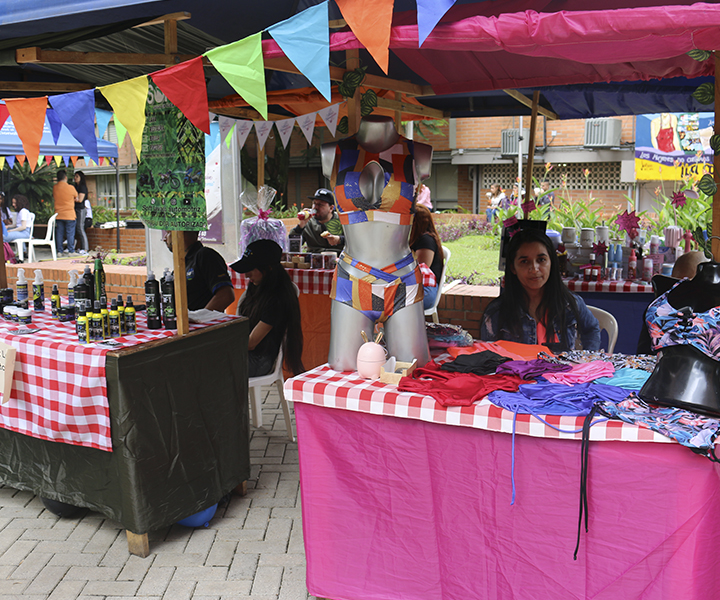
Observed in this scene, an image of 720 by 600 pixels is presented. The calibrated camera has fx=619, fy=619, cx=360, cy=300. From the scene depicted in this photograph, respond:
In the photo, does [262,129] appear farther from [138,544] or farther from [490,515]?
[490,515]

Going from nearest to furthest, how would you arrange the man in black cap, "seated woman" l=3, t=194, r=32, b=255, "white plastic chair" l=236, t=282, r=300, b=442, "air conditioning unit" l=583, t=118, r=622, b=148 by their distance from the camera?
"white plastic chair" l=236, t=282, r=300, b=442, the man in black cap, "seated woman" l=3, t=194, r=32, b=255, "air conditioning unit" l=583, t=118, r=622, b=148

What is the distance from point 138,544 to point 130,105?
1.84m

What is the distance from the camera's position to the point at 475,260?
393 inches

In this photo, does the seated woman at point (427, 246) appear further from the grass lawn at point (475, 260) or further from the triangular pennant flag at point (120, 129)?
the grass lawn at point (475, 260)

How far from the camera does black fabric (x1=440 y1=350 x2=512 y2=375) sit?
230 cm

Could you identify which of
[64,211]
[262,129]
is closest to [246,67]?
[262,129]

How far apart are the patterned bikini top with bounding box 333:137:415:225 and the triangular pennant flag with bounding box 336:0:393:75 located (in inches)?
21.0

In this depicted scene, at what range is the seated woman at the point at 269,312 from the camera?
366 cm

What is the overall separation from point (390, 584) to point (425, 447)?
1.77ft

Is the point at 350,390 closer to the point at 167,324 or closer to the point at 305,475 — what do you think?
the point at 305,475

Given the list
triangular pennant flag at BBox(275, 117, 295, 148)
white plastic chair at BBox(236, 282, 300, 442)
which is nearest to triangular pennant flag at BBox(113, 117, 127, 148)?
white plastic chair at BBox(236, 282, 300, 442)

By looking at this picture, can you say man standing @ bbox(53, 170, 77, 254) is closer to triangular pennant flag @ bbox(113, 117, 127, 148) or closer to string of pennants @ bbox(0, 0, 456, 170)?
triangular pennant flag @ bbox(113, 117, 127, 148)

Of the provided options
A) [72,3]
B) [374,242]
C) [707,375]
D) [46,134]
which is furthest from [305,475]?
[46,134]

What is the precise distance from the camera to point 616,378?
7.25 ft
